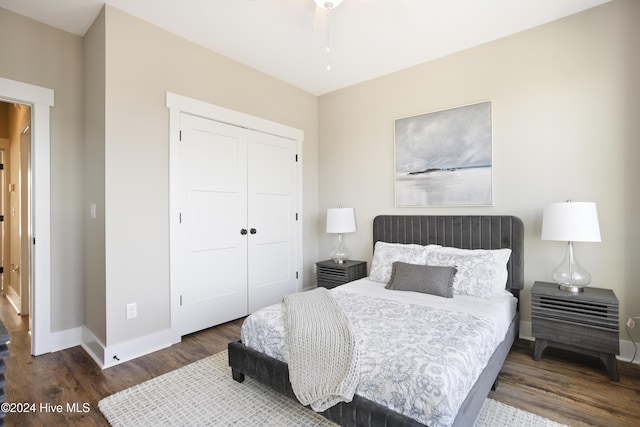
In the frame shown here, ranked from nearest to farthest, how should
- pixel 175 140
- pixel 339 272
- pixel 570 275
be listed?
1. pixel 570 275
2. pixel 175 140
3. pixel 339 272

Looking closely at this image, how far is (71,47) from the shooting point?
286 centimetres

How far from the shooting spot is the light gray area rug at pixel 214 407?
5.99 feet

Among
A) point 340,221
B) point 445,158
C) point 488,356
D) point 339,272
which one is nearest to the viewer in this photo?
point 488,356

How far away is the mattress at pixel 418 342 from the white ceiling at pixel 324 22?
91.4 inches

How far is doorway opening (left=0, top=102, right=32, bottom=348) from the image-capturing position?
3320 millimetres

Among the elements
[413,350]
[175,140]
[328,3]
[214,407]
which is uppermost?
[328,3]

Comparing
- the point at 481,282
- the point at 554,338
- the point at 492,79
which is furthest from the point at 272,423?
the point at 492,79

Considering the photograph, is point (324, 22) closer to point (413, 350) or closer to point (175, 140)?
point (175, 140)

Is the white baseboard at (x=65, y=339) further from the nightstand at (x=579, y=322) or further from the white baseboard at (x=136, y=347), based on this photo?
the nightstand at (x=579, y=322)

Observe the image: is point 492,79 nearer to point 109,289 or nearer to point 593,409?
point 593,409

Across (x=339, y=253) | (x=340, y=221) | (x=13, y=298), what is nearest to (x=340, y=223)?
(x=340, y=221)

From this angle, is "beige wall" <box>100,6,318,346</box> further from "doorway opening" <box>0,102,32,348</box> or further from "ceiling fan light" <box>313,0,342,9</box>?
"ceiling fan light" <box>313,0,342,9</box>

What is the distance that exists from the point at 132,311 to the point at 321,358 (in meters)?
1.84

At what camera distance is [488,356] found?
1862mm
